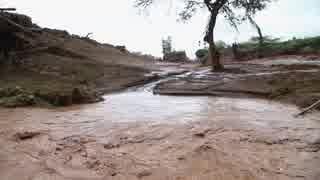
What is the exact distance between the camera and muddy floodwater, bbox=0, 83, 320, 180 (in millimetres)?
→ 3693

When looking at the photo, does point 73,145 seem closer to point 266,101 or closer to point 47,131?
point 47,131

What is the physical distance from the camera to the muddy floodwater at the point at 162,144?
3.69 meters

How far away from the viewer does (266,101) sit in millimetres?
7660

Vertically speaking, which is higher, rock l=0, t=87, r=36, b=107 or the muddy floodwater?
rock l=0, t=87, r=36, b=107

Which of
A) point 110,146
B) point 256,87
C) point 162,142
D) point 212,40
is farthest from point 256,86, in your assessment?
point 110,146

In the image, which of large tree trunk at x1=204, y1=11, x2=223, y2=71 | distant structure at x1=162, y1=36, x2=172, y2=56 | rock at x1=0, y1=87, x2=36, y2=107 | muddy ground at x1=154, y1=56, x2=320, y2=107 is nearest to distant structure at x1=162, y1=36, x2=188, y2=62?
distant structure at x1=162, y1=36, x2=172, y2=56

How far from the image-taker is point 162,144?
447 cm

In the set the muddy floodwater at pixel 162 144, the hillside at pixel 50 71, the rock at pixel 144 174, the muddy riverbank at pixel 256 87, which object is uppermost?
the hillside at pixel 50 71

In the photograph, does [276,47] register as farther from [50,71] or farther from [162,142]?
[162,142]

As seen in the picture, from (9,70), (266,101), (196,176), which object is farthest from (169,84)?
(196,176)

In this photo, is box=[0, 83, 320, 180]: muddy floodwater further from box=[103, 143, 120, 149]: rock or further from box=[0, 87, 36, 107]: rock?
box=[0, 87, 36, 107]: rock

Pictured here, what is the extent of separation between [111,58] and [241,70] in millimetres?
5377

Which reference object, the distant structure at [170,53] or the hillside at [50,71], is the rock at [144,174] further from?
the distant structure at [170,53]

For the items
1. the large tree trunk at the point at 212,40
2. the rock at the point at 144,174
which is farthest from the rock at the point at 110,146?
the large tree trunk at the point at 212,40
